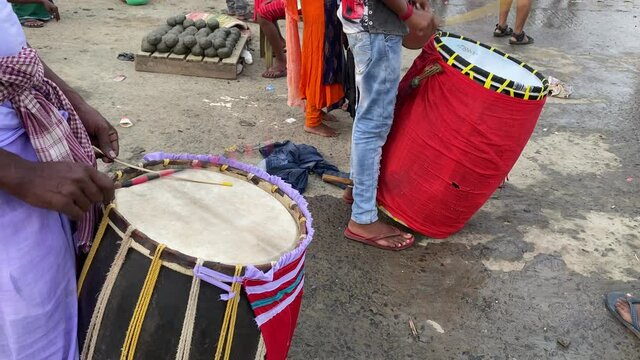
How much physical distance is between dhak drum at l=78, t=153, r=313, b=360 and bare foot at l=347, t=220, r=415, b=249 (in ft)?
4.18

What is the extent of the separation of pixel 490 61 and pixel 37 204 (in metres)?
2.18

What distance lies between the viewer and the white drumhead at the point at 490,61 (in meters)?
2.55

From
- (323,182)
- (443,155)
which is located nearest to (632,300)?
(443,155)

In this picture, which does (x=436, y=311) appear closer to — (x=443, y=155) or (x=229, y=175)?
(x=443, y=155)

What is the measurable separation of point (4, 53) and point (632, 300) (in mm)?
2568

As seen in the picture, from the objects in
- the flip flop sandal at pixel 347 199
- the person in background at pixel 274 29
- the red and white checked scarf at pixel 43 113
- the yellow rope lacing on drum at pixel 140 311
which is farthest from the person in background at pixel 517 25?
the yellow rope lacing on drum at pixel 140 311

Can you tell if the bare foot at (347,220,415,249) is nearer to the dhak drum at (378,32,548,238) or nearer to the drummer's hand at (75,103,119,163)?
the dhak drum at (378,32,548,238)

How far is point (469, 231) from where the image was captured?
297cm

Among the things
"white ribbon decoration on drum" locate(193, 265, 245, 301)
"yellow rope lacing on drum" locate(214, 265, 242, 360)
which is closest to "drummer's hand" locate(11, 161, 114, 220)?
"white ribbon decoration on drum" locate(193, 265, 245, 301)

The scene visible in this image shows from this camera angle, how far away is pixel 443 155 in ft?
8.38

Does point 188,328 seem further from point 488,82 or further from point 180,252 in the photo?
point 488,82

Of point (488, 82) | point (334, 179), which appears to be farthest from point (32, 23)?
point (488, 82)

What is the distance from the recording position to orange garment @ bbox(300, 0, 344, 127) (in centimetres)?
341

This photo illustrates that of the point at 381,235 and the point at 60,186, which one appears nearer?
the point at 60,186
